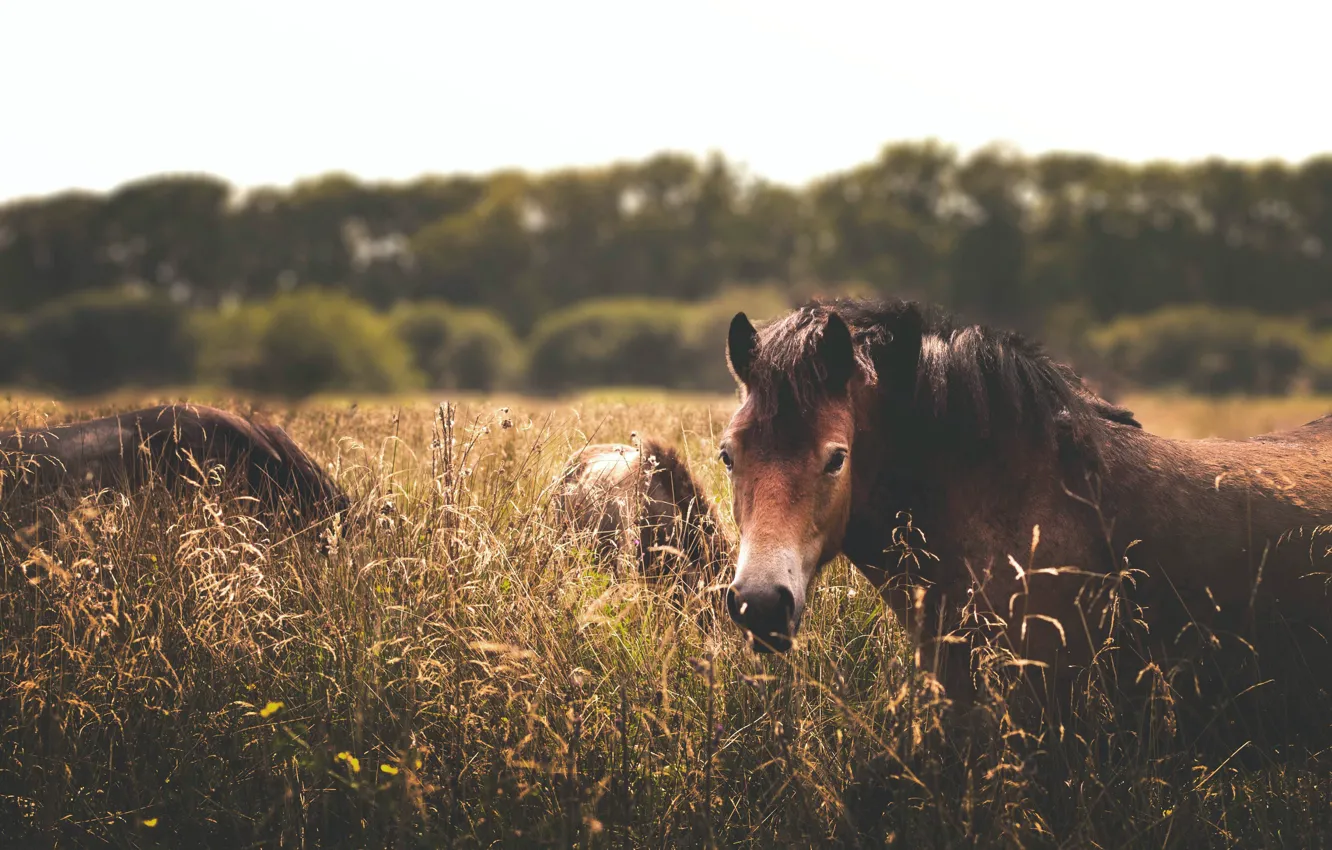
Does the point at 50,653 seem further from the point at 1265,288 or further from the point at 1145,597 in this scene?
the point at 1265,288

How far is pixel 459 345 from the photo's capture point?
72250 mm

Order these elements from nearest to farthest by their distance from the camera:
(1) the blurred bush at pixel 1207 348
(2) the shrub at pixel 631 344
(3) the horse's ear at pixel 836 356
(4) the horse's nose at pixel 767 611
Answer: (4) the horse's nose at pixel 767 611, (3) the horse's ear at pixel 836 356, (1) the blurred bush at pixel 1207 348, (2) the shrub at pixel 631 344

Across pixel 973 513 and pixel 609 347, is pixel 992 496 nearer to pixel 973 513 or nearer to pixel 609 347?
pixel 973 513

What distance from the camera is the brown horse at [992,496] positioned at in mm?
2885

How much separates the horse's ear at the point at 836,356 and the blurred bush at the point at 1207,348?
3354cm

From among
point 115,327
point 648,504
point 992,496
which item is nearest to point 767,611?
point 992,496

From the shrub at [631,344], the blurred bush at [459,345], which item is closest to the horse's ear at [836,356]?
the shrub at [631,344]

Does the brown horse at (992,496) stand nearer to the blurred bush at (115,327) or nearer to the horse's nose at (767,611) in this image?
the horse's nose at (767,611)

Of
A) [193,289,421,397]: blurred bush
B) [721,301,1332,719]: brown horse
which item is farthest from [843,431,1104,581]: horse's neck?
[193,289,421,397]: blurred bush

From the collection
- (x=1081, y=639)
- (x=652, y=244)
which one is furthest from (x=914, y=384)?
(x=652, y=244)

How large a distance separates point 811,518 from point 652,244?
82766 mm

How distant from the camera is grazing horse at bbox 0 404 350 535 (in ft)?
15.0

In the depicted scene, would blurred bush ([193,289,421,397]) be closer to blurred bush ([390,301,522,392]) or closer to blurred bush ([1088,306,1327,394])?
blurred bush ([390,301,522,392])

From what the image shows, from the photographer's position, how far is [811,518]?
9.00 feet
